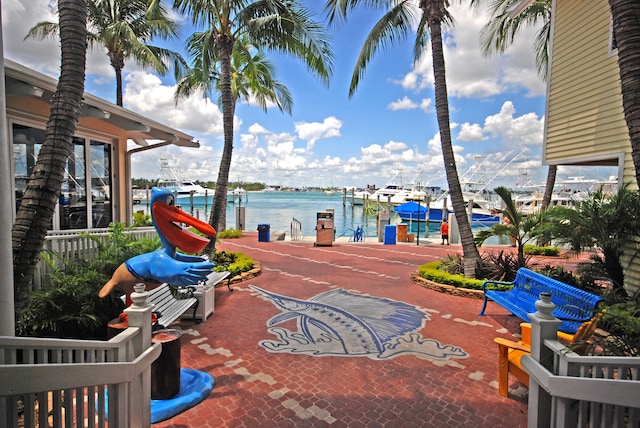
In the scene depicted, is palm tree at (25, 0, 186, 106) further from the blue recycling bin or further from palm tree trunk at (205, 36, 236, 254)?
the blue recycling bin

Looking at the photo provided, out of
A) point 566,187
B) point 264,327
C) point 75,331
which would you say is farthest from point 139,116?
point 566,187

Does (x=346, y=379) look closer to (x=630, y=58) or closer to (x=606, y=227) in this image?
(x=606, y=227)

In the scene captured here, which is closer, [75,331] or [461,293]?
[75,331]

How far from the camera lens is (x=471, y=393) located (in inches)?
156

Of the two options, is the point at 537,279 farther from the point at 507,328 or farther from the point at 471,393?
the point at 471,393

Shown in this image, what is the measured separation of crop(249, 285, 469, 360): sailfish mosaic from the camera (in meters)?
5.05

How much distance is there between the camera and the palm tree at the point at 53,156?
3672 millimetres

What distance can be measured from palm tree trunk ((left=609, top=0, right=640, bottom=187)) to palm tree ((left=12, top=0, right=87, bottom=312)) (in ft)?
21.6

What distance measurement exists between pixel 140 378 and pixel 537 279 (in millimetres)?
5712

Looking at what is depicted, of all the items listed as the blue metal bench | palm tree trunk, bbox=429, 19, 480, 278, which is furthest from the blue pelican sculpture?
palm tree trunk, bbox=429, 19, 480, 278

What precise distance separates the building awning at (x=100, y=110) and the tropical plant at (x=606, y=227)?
864cm

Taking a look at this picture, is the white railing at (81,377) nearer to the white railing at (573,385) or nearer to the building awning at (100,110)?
the white railing at (573,385)

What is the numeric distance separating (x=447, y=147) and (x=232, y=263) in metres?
6.35

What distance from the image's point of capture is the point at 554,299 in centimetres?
542
